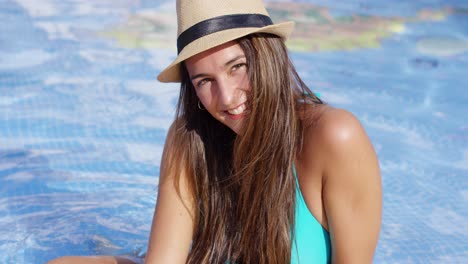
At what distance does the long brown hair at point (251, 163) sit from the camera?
2.20 meters

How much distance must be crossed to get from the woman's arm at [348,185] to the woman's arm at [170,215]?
1.91ft

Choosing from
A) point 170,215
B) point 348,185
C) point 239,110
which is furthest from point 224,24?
point 170,215

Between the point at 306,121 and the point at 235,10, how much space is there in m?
0.43

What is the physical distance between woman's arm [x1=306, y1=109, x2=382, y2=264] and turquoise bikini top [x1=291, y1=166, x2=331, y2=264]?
0.08m

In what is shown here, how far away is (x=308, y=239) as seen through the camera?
93.5 inches

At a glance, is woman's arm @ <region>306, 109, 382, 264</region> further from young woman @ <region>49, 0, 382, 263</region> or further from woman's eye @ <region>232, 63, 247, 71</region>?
woman's eye @ <region>232, 63, 247, 71</region>

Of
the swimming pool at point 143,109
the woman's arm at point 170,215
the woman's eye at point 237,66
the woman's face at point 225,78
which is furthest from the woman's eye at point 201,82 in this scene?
the swimming pool at point 143,109

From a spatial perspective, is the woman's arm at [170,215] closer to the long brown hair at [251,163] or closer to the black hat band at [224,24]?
the long brown hair at [251,163]

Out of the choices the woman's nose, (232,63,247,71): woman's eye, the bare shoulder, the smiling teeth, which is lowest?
the bare shoulder

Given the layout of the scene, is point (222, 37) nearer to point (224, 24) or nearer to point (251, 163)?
point (224, 24)

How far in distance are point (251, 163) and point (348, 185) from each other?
1.09 feet

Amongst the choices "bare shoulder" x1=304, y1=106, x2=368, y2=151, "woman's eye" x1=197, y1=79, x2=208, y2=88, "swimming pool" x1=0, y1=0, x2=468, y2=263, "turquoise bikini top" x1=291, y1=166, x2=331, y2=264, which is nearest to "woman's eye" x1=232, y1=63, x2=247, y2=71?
"woman's eye" x1=197, y1=79, x2=208, y2=88

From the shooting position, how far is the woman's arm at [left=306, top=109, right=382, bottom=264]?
7.02 feet

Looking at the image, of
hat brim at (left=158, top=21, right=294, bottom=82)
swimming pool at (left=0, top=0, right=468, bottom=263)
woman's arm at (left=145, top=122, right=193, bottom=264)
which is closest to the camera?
hat brim at (left=158, top=21, right=294, bottom=82)
